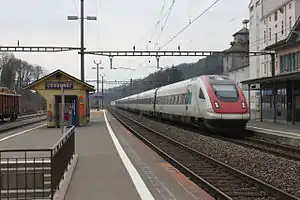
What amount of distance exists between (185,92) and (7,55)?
8075cm

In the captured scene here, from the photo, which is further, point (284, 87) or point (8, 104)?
point (8, 104)

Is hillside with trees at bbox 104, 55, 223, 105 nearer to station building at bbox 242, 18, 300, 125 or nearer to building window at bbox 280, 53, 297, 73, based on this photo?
building window at bbox 280, 53, 297, 73

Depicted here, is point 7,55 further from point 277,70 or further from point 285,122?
point 285,122

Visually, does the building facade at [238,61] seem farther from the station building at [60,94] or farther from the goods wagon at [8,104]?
the station building at [60,94]

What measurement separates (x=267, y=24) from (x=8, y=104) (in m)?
44.8

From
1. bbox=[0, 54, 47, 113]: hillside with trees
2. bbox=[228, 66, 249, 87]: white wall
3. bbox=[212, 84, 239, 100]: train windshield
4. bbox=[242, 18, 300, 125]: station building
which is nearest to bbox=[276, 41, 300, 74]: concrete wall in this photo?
bbox=[242, 18, 300, 125]: station building

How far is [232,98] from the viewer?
22516 mm

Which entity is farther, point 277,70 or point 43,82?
point 277,70

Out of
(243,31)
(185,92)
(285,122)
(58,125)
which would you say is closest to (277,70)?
(285,122)

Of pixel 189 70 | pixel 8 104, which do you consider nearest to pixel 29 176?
pixel 8 104

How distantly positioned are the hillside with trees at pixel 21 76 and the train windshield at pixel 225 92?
63.6m

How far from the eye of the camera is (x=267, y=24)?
70812 mm

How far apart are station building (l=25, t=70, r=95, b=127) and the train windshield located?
496 inches

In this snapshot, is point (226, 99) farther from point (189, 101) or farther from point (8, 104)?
point (8, 104)
